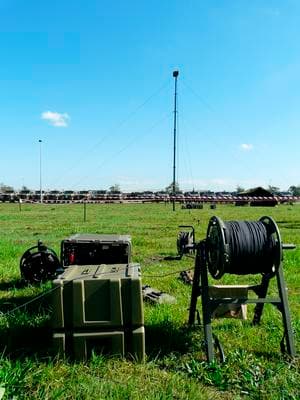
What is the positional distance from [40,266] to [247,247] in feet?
15.5

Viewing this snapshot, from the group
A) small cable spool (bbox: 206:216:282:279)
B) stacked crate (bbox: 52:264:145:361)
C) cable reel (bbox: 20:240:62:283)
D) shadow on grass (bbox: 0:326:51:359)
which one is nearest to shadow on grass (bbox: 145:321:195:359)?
stacked crate (bbox: 52:264:145:361)

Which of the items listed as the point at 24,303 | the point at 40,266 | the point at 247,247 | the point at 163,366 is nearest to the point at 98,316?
the point at 163,366

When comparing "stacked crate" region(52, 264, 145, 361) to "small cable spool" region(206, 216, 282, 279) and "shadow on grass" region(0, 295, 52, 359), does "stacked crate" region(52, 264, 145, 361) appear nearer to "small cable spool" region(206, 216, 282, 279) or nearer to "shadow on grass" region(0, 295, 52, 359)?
"shadow on grass" region(0, 295, 52, 359)

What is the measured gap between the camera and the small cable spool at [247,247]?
15.5ft

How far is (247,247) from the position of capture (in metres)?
4.73

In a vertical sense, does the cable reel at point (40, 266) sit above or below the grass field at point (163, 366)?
above

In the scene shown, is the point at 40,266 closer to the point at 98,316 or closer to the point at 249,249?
the point at 98,316

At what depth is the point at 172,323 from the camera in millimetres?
5695

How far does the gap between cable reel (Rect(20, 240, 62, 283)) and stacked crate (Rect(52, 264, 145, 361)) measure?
12.5 ft

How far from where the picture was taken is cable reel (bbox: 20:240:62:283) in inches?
320

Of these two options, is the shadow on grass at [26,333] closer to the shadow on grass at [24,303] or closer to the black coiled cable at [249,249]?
the shadow on grass at [24,303]

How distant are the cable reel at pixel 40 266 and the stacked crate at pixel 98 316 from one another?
3.81m

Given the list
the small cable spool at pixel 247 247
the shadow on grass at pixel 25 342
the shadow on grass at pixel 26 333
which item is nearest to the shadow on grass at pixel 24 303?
the shadow on grass at pixel 26 333

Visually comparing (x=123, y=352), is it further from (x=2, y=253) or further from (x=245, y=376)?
(x=2, y=253)
